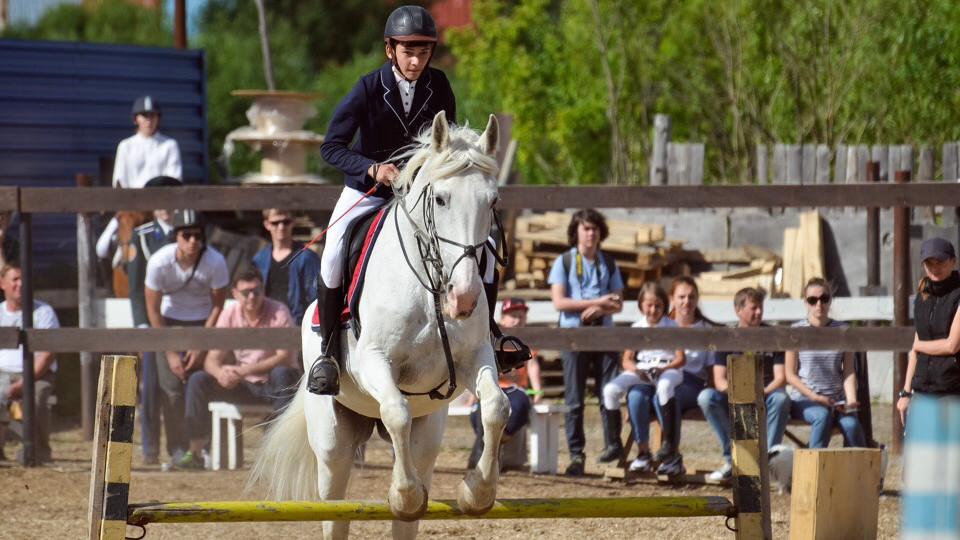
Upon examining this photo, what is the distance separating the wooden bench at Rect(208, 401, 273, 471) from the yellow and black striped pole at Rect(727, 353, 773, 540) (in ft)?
15.7

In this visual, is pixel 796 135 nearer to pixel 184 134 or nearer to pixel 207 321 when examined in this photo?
pixel 184 134

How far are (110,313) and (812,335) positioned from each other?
5.37 metres

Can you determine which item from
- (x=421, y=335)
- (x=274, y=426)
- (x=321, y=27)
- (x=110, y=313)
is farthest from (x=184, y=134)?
(x=321, y=27)

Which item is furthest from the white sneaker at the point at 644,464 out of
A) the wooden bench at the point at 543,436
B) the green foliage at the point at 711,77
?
the green foliage at the point at 711,77

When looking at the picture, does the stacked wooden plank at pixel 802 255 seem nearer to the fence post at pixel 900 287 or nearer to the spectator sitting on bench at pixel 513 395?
the fence post at pixel 900 287

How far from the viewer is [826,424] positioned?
8172 millimetres

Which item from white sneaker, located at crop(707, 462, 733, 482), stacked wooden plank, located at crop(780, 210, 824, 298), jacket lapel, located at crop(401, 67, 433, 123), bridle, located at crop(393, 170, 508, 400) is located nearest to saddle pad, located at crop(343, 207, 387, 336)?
bridle, located at crop(393, 170, 508, 400)

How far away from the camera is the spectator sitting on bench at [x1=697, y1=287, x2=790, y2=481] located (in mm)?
8203

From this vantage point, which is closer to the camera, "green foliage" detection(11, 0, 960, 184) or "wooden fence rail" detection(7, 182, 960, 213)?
"wooden fence rail" detection(7, 182, 960, 213)

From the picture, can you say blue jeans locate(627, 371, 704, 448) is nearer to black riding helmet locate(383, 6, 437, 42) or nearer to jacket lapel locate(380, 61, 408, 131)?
jacket lapel locate(380, 61, 408, 131)

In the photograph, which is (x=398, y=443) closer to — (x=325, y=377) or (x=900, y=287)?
(x=325, y=377)

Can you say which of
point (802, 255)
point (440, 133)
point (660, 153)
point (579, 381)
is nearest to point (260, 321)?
point (579, 381)

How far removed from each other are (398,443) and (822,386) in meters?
4.63

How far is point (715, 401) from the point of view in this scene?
8.35m
